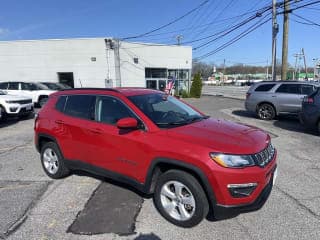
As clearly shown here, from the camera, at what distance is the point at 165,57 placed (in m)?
28.8

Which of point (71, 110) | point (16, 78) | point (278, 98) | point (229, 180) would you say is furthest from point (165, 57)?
point (229, 180)

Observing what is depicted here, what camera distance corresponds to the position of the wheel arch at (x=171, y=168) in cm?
321

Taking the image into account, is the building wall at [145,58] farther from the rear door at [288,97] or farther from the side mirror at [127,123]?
the side mirror at [127,123]

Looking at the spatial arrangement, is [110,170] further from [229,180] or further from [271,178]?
[271,178]

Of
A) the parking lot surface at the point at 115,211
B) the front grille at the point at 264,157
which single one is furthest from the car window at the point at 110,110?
the front grille at the point at 264,157

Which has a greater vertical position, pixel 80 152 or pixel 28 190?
pixel 80 152

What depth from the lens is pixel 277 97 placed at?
11.7m

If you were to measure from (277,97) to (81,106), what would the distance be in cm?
935

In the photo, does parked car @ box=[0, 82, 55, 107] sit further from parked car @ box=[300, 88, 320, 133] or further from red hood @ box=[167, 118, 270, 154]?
red hood @ box=[167, 118, 270, 154]

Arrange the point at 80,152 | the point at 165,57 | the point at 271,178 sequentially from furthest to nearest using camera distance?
the point at 165,57, the point at 80,152, the point at 271,178

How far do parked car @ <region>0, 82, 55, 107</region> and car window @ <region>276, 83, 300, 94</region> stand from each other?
503 inches

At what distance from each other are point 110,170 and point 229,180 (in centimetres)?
185

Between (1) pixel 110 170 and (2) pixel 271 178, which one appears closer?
(2) pixel 271 178

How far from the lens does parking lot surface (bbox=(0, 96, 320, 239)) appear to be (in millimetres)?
3373
